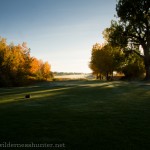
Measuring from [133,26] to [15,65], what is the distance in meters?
36.8

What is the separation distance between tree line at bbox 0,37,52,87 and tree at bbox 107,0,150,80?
3134 cm

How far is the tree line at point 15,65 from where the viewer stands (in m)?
60.0

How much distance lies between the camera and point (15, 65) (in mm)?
61625

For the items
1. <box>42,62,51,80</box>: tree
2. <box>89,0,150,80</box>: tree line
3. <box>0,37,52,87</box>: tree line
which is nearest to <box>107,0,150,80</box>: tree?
<box>89,0,150,80</box>: tree line

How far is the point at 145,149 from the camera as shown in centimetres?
570

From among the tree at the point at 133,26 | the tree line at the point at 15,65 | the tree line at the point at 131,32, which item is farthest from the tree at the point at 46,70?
the tree at the point at 133,26

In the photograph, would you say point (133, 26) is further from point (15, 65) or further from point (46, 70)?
point (46, 70)

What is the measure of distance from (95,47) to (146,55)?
39.8m

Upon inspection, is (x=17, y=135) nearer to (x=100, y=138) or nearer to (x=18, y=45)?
(x=100, y=138)

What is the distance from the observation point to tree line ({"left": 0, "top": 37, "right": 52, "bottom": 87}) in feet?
197

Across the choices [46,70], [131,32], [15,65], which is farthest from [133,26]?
[46,70]

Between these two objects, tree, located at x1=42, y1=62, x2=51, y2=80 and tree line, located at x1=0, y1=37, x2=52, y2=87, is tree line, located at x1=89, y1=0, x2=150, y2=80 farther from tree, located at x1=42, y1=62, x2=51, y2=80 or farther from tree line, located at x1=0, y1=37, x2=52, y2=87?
tree, located at x1=42, y1=62, x2=51, y2=80

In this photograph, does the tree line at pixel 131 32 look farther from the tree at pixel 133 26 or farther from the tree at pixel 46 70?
the tree at pixel 46 70

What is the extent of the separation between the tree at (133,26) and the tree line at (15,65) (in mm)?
31340
